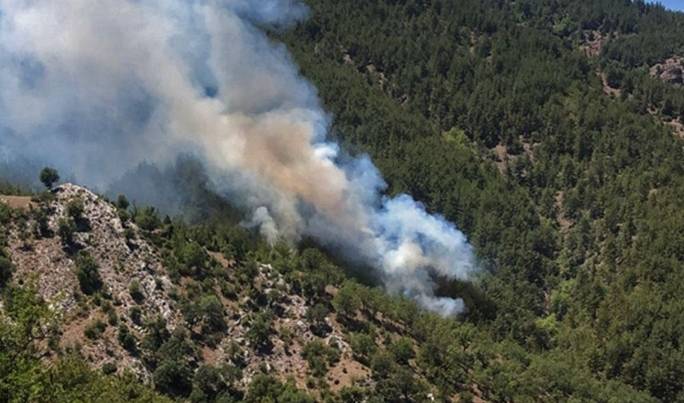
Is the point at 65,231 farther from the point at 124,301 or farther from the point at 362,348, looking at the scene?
the point at 362,348

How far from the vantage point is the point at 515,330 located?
172750 mm

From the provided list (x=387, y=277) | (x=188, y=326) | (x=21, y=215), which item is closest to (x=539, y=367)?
(x=387, y=277)

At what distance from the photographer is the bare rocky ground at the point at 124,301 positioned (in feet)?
342

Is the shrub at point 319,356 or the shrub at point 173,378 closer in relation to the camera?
the shrub at point 173,378

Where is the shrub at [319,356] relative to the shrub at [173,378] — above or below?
above

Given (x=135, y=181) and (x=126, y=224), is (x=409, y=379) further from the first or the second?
(x=135, y=181)

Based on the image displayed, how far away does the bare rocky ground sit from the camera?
104094mm

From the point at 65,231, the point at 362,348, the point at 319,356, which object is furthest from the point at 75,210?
the point at 362,348

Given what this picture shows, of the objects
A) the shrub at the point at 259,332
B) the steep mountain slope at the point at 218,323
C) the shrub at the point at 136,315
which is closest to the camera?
the steep mountain slope at the point at 218,323

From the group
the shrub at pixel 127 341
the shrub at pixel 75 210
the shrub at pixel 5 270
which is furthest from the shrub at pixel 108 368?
the shrub at pixel 75 210

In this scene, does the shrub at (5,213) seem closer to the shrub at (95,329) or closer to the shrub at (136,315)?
the shrub at (95,329)

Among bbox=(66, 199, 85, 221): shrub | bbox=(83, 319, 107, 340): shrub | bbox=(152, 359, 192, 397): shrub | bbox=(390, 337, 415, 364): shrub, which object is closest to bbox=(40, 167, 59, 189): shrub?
bbox=(66, 199, 85, 221): shrub

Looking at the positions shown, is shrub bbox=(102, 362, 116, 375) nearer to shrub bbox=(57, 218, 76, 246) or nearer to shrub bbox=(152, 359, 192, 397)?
shrub bbox=(152, 359, 192, 397)

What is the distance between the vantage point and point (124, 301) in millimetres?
110500
